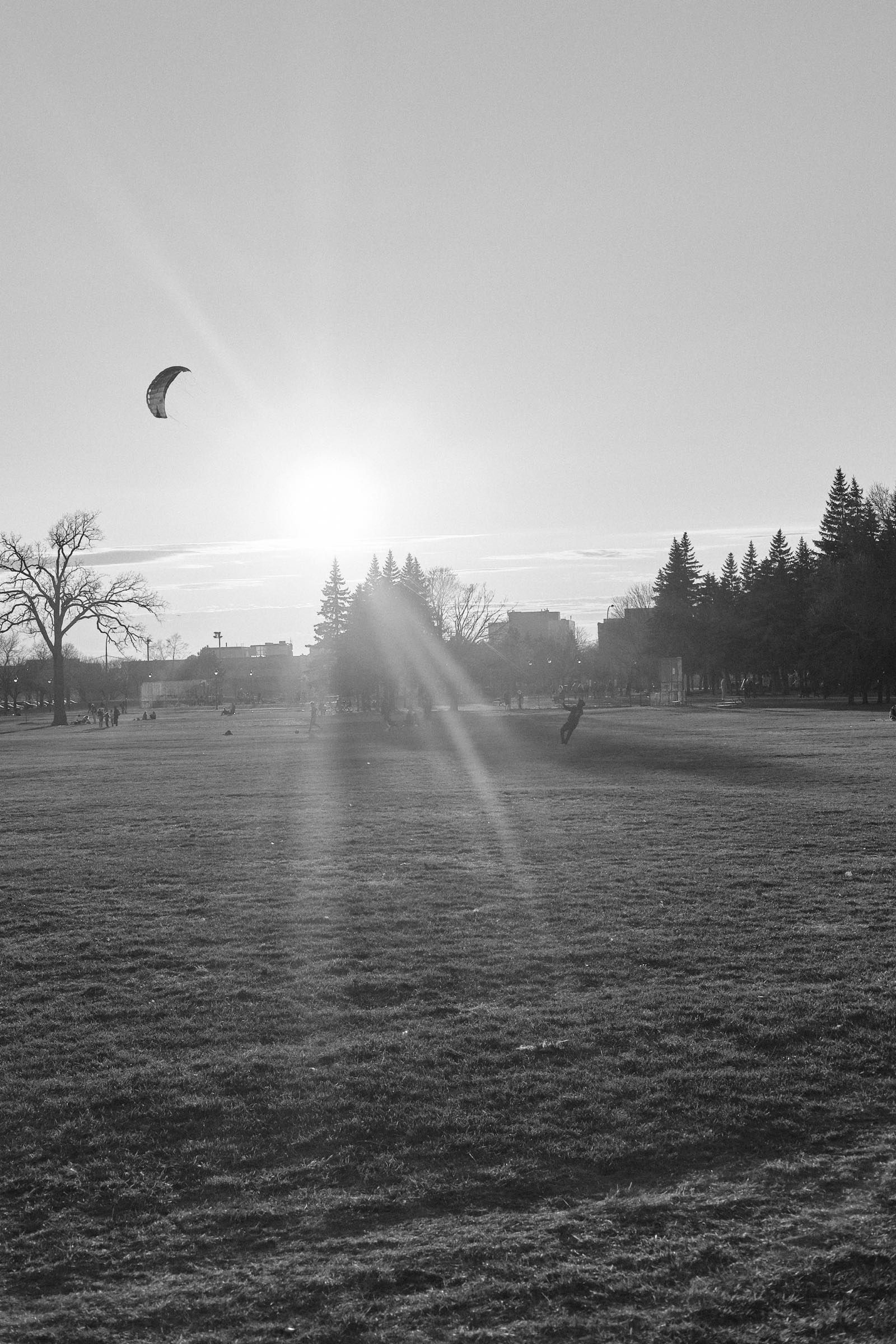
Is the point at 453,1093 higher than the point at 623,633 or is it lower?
lower

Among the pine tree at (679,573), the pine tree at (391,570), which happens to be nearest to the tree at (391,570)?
the pine tree at (391,570)

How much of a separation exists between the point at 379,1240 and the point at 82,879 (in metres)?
8.98

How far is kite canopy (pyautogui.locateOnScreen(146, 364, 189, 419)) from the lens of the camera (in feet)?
66.5

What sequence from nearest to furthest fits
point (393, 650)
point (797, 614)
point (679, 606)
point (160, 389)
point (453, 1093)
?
point (453, 1093) → point (160, 389) → point (393, 650) → point (797, 614) → point (679, 606)

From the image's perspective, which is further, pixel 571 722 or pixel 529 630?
pixel 529 630

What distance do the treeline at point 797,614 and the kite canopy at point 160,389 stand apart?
55115 mm

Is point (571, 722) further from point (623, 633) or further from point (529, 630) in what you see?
point (529, 630)

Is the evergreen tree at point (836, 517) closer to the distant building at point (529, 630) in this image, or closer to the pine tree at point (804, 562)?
the pine tree at point (804, 562)

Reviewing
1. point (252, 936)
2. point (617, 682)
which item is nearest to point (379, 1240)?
point (252, 936)

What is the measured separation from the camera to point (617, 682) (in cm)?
11925

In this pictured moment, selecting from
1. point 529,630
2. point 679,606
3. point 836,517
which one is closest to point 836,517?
point 836,517

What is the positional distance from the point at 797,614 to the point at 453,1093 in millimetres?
82784

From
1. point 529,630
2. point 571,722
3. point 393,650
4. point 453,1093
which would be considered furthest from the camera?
point 529,630

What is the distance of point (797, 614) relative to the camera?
275 feet
